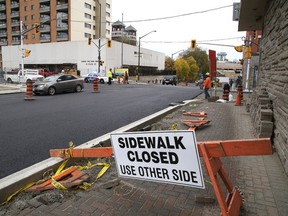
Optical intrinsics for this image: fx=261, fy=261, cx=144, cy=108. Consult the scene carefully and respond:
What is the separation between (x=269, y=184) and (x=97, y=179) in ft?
8.95

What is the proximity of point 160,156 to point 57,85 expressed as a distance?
58.1ft

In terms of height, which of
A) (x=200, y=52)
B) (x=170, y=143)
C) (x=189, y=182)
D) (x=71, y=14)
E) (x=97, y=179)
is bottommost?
(x=97, y=179)

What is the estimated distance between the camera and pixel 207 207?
10.9ft

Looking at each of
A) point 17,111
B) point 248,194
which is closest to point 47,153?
point 248,194

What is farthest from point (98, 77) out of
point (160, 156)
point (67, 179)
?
point (160, 156)

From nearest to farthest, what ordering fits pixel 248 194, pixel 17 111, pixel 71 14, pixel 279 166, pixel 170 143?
pixel 170 143
pixel 248 194
pixel 279 166
pixel 17 111
pixel 71 14

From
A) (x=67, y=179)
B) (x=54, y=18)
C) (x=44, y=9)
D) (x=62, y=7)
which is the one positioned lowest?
(x=67, y=179)

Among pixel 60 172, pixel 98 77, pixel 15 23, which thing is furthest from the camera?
pixel 15 23

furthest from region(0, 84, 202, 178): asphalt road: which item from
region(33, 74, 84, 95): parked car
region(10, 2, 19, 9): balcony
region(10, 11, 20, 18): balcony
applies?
region(10, 2, 19, 9): balcony

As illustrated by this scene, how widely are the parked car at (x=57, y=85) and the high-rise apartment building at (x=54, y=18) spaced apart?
4662 centimetres

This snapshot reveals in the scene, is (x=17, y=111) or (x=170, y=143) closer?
(x=170, y=143)

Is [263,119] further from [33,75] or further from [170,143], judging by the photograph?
[33,75]

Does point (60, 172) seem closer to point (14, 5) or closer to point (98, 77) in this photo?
point (98, 77)

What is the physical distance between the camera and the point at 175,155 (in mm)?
2938
